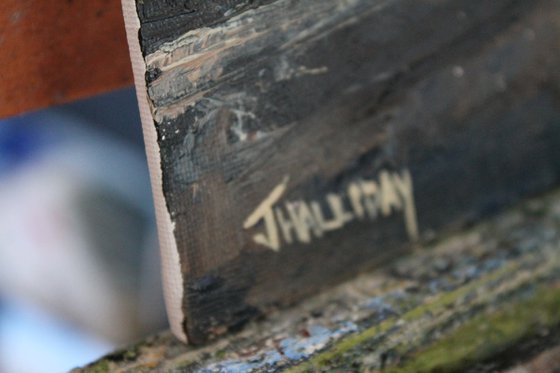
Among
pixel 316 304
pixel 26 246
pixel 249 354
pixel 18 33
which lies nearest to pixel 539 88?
pixel 316 304

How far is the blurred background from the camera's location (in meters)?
2.20

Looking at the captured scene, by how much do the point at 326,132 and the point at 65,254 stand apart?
4.42 ft

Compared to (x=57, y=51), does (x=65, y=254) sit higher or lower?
lower

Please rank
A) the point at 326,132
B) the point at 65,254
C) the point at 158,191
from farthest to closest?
1. the point at 65,254
2. the point at 326,132
3. the point at 158,191

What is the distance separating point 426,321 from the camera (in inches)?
43.6

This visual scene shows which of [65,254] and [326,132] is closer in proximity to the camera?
[326,132]

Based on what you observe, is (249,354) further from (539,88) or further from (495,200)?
(539,88)

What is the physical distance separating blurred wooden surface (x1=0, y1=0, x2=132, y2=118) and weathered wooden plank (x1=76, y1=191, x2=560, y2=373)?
354 mm

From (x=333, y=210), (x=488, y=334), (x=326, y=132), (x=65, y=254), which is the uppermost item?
(x=326, y=132)

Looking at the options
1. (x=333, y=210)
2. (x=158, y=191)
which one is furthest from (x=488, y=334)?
(x=158, y=191)

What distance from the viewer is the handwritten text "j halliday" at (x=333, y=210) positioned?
1074mm

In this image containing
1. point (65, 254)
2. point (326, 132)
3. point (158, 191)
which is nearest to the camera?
point (158, 191)

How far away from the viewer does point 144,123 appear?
3.07 feet

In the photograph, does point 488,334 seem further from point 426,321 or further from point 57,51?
point 57,51
